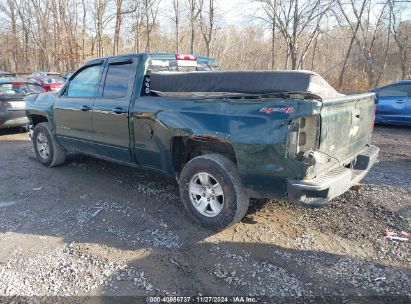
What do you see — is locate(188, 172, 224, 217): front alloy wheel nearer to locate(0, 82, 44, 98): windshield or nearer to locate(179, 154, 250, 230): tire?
locate(179, 154, 250, 230): tire

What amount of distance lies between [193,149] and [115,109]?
124cm

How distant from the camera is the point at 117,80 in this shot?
467 cm

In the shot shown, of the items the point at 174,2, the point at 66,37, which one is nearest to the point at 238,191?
the point at 174,2

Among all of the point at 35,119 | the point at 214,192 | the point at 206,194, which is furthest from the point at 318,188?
the point at 35,119

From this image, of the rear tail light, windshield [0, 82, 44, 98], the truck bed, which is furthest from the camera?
windshield [0, 82, 44, 98]

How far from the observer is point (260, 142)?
3223 mm

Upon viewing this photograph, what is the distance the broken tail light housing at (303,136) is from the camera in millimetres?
3033

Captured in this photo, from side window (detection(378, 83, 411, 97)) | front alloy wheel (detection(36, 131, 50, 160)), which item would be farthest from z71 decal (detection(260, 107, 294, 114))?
side window (detection(378, 83, 411, 97))

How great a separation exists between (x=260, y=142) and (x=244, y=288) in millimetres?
1276

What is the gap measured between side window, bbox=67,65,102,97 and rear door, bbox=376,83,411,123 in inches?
330

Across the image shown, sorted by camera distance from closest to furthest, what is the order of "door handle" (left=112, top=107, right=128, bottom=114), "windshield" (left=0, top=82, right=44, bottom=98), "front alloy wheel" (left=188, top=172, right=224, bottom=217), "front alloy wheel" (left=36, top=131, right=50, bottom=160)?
1. "front alloy wheel" (left=188, top=172, right=224, bottom=217)
2. "door handle" (left=112, top=107, right=128, bottom=114)
3. "front alloy wheel" (left=36, top=131, right=50, bottom=160)
4. "windshield" (left=0, top=82, right=44, bottom=98)

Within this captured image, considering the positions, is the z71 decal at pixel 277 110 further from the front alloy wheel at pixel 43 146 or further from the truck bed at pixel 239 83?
the front alloy wheel at pixel 43 146

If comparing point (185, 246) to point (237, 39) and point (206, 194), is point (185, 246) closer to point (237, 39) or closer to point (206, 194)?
point (206, 194)

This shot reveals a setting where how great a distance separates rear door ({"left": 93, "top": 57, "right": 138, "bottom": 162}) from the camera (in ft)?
14.7
